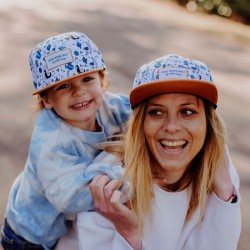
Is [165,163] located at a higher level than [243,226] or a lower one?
higher

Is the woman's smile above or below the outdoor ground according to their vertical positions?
above

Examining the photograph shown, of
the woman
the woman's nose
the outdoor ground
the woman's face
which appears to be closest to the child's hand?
the woman

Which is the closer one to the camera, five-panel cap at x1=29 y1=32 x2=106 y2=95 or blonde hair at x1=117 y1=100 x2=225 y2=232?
blonde hair at x1=117 y1=100 x2=225 y2=232

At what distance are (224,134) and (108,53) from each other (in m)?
4.84

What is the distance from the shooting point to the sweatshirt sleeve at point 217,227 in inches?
97.5

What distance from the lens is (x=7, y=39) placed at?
7457 millimetres

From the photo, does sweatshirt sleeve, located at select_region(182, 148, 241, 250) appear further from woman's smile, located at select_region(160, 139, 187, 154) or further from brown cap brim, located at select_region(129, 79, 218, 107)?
brown cap brim, located at select_region(129, 79, 218, 107)

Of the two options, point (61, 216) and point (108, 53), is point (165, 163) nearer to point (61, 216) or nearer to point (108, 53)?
point (61, 216)

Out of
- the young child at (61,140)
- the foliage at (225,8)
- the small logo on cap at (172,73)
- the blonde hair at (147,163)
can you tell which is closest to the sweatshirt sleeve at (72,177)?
the young child at (61,140)

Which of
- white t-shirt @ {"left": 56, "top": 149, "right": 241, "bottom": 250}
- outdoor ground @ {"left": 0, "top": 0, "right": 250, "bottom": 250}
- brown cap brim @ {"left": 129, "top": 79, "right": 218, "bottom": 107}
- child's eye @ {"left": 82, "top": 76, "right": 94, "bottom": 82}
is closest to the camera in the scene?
brown cap brim @ {"left": 129, "top": 79, "right": 218, "bottom": 107}

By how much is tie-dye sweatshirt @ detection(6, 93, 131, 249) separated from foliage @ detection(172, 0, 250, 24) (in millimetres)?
7451

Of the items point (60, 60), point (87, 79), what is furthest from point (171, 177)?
point (60, 60)

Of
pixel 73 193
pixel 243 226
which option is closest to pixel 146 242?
pixel 73 193

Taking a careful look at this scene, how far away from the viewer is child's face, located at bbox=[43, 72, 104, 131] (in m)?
2.66
